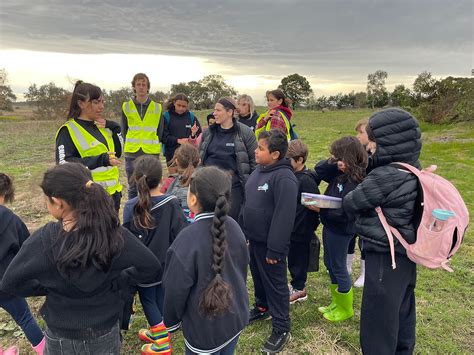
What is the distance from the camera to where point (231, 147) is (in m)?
4.03

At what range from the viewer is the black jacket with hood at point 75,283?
1.81 metres

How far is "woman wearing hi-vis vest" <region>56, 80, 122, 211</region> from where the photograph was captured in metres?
3.29

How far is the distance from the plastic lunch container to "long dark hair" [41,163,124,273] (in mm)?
1675

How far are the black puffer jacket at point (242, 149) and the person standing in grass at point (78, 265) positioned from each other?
6.90 ft

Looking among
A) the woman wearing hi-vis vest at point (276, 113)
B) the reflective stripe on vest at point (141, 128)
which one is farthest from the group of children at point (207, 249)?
the woman wearing hi-vis vest at point (276, 113)

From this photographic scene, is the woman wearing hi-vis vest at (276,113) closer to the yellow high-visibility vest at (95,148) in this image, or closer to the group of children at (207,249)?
the group of children at (207,249)

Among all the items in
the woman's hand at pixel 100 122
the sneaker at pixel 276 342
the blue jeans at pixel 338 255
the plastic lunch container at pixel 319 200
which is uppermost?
the woman's hand at pixel 100 122

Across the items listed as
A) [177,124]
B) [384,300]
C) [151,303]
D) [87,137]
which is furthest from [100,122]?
[384,300]

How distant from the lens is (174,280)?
6.46ft

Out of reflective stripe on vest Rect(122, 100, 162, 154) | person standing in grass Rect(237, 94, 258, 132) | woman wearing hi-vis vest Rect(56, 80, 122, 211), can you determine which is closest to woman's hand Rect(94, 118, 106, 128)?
woman wearing hi-vis vest Rect(56, 80, 122, 211)

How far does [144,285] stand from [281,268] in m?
1.14

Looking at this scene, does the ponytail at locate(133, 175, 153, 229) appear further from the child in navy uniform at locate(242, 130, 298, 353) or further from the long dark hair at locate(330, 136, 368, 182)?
the long dark hair at locate(330, 136, 368, 182)

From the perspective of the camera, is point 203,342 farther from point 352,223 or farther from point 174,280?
point 352,223

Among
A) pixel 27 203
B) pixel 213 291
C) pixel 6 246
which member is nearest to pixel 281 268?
pixel 213 291
